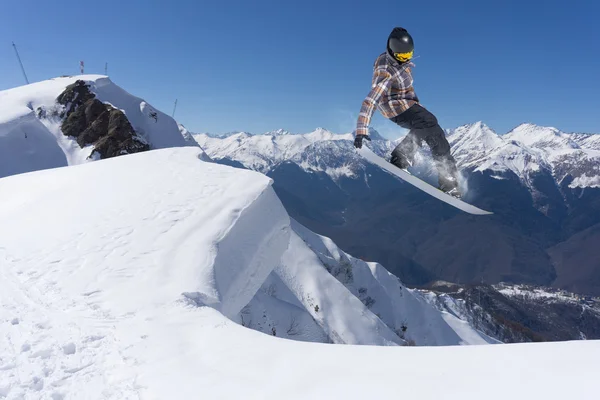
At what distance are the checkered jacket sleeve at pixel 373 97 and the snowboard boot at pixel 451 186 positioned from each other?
306 centimetres

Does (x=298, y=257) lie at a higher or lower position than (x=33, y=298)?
lower

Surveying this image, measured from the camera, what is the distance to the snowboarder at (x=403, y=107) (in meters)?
7.32

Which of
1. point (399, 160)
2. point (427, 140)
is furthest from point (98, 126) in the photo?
point (427, 140)

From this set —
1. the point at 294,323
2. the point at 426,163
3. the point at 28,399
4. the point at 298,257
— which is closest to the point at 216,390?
the point at 28,399

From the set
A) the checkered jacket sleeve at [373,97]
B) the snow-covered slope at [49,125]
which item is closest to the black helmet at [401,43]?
the checkered jacket sleeve at [373,97]

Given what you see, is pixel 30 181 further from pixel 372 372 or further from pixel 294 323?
pixel 372 372

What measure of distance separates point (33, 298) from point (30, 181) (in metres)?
14.3

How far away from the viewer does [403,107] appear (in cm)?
863

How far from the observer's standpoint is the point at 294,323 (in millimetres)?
23078

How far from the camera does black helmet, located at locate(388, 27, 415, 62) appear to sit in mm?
7078

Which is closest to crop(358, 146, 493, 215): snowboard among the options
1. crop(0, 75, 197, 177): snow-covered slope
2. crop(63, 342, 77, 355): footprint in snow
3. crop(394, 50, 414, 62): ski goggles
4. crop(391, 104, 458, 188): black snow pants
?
crop(391, 104, 458, 188): black snow pants

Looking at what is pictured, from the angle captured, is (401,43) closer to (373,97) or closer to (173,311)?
(373,97)

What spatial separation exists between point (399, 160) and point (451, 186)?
1.62 meters

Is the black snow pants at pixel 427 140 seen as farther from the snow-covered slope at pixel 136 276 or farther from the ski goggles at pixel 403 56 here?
the snow-covered slope at pixel 136 276
